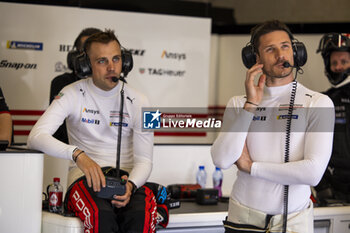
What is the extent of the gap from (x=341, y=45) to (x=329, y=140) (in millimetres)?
1789

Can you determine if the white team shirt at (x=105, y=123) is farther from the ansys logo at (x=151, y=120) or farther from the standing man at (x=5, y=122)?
the standing man at (x=5, y=122)

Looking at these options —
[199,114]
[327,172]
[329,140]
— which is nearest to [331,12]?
[327,172]

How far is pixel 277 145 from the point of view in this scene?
240 cm

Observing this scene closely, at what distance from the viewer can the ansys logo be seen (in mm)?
2867

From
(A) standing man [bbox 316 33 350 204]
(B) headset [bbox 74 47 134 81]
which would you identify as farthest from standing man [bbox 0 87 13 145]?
(A) standing man [bbox 316 33 350 204]

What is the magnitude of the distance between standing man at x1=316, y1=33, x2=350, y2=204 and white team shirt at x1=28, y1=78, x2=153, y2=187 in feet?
5.25

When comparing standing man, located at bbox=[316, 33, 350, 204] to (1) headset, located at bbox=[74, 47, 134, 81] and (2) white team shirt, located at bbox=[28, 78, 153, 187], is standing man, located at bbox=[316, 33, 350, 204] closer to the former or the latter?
(2) white team shirt, located at bbox=[28, 78, 153, 187]

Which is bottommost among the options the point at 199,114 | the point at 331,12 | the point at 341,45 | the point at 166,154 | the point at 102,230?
the point at 102,230

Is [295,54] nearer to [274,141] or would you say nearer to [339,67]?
[274,141]

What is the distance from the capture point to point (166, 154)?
4.33m

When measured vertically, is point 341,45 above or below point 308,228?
above

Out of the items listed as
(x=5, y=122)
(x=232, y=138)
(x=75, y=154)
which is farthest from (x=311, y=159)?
(x=5, y=122)

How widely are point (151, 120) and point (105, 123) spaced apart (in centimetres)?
30

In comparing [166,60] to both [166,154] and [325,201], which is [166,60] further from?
[325,201]
